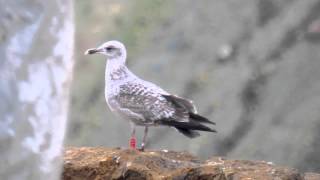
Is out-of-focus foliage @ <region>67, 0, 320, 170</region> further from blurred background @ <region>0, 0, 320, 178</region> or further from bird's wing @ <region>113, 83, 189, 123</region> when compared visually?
bird's wing @ <region>113, 83, 189, 123</region>

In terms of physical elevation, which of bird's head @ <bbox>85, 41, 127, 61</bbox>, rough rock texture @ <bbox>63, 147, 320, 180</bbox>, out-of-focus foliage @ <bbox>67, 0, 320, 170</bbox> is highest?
out-of-focus foliage @ <bbox>67, 0, 320, 170</bbox>

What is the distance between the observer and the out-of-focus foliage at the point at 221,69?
42.6 ft

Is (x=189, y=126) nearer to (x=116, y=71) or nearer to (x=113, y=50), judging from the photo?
(x=116, y=71)

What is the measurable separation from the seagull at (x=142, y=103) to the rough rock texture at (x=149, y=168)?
68 centimetres

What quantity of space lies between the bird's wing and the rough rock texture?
727mm

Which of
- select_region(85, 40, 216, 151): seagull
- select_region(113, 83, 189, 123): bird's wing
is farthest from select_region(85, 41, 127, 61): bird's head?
select_region(113, 83, 189, 123): bird's wing

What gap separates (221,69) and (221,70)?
0.11 ft

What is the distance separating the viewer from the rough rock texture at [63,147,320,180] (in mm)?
5676

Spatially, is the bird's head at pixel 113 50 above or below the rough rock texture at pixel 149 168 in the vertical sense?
above

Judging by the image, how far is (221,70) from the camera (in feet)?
46.2

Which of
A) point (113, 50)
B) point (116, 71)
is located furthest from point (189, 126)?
point (113, 50)

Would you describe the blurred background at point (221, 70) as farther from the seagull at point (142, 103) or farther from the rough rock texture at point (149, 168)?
the rough rock texture at point (149, 168)

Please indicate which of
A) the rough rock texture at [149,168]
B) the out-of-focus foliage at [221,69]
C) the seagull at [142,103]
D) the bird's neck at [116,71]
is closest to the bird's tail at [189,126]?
the seagull at [142,103]

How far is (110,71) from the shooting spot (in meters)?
7.39
